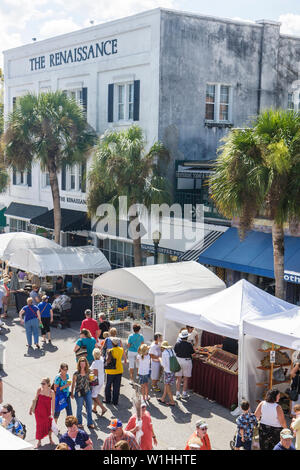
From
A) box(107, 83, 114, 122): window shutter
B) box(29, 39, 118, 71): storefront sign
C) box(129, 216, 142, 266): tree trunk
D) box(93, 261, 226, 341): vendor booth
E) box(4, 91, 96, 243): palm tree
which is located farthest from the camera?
box(29, 39, 118, 71): storefront sign

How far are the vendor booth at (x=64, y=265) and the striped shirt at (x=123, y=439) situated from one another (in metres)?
12.0

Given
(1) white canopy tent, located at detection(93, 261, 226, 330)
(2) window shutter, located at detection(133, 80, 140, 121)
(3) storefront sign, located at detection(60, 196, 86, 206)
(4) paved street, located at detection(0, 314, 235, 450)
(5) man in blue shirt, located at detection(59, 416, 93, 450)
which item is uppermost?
(2) window shutter, located at detection(133, 80, 140, 121)

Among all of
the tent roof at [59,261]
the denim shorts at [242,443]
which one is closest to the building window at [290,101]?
the tent roof at [59,261]

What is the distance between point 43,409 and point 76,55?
2089cm

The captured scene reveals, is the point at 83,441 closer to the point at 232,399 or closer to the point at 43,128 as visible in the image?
the point at 232,399

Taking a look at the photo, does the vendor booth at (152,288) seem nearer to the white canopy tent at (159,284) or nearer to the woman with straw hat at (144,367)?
the white canopy tent at (159,284)

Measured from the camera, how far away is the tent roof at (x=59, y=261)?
21.2 meters

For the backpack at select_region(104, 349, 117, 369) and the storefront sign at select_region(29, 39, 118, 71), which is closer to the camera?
the backpack at select_region(104, 349, 117, 369)

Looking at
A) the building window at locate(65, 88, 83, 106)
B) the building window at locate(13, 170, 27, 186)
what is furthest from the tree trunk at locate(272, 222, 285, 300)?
the building window at locate(13, 170, 27, 186)

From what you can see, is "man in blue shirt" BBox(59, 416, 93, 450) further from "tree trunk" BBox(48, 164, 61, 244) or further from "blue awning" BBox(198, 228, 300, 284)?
"tree trunk" BBox(48, 164, 61, 244)

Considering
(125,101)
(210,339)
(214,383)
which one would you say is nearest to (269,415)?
(214,383)

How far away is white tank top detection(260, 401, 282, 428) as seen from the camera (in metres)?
10.5

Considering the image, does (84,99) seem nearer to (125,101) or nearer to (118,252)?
(125,101)

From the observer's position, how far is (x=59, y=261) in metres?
21.7
